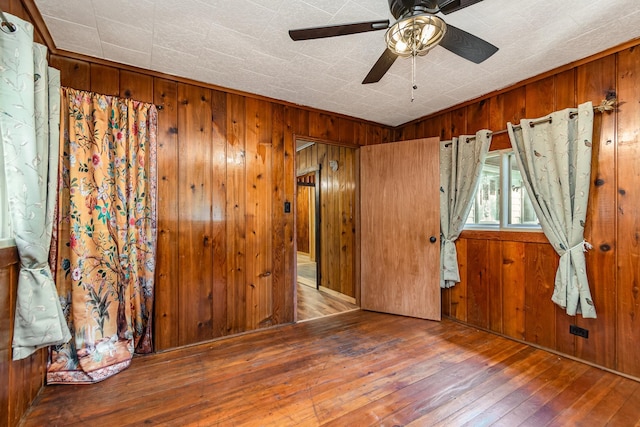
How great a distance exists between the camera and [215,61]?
217 cm

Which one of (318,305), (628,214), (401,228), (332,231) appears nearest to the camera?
(628,214)

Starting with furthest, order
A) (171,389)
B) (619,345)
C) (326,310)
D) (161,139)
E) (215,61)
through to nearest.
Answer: (326,310) → (161,139) → (215,61) → (619,345) → (171,389)

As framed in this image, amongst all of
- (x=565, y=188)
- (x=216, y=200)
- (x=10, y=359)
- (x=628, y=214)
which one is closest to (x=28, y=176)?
(x=10, y=359)

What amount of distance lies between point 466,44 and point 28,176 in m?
2.46

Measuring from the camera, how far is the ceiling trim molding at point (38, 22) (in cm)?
156

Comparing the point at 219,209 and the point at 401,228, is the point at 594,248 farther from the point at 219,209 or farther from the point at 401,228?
the point at 219,209

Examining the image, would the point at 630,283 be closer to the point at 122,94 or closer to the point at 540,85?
the point at 540,85

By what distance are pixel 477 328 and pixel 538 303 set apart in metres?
0.65

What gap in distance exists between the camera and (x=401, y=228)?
3.25 meters

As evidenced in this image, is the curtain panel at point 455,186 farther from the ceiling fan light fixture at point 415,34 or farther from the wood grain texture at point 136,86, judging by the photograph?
the wood grain texture at point 136,86

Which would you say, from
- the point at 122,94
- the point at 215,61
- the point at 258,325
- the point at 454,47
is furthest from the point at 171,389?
the point at 454,47

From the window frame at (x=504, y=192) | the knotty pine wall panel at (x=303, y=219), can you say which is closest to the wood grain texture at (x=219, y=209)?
the window frame at (x=504, y=192)

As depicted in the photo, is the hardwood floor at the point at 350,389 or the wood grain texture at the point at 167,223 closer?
the hardwood floor at the point at 350,389

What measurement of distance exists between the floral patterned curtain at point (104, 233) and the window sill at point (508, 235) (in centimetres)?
307
